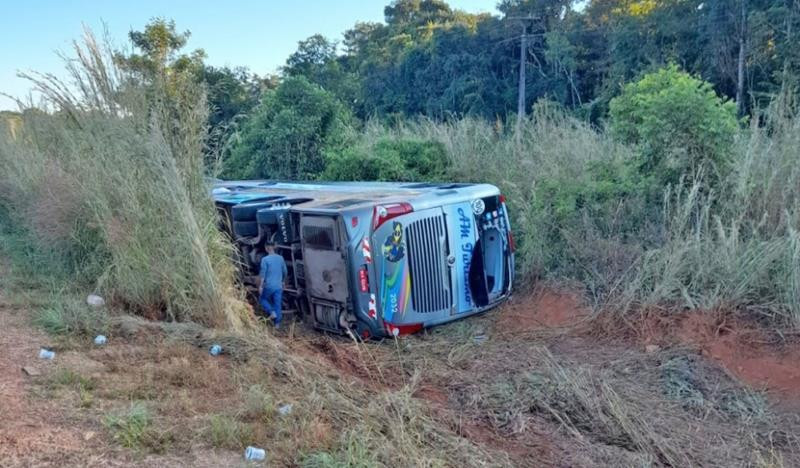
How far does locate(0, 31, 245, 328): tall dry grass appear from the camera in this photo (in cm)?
562

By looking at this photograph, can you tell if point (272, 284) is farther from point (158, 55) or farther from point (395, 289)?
point (158, 55)

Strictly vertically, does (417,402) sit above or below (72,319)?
below

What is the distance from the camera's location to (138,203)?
19.4 feet

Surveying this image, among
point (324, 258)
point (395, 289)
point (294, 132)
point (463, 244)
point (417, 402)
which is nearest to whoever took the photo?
point (417, 402)

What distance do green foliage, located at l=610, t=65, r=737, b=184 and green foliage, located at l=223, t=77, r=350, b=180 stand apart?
25.5 feet

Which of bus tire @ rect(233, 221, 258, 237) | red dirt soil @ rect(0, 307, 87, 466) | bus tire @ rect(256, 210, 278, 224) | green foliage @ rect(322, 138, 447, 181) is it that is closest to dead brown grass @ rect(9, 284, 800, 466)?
red dirt soil @ rect(0, 307, 87, 466)

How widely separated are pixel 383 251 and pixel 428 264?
56 cm

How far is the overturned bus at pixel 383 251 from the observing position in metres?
5.87

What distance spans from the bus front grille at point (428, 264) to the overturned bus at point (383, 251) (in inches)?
0.4

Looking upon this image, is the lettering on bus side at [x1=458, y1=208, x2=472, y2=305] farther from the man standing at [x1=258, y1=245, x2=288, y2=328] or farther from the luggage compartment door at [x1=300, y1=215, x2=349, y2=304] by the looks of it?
the man standing at [x1=258, y1=245, x2=288, y2=328]

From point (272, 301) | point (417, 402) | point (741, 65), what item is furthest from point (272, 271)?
point (741, 65)

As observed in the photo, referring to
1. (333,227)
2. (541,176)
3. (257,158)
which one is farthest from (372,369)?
(257,158)

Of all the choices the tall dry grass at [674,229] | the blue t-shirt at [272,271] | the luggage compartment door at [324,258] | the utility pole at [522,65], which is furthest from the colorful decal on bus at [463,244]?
the utility pole at [522,65]

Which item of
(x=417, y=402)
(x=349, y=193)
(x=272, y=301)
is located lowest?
(x=417, y=402)
